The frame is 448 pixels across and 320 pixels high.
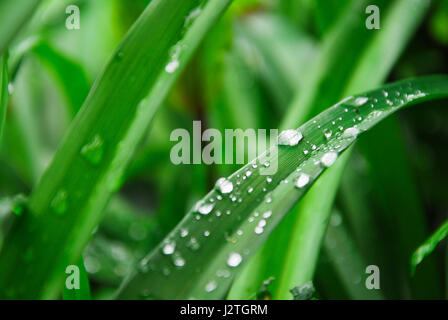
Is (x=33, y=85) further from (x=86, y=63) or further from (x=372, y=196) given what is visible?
(x=372, y=196)

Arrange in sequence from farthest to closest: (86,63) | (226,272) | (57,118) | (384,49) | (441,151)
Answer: (57,118), (86,63), (441,151), (384,49), (226,272)

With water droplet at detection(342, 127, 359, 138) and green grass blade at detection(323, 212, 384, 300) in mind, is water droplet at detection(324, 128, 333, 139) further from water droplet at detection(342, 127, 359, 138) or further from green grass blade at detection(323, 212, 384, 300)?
green grass blade at detection(323, 212, 384, 300)

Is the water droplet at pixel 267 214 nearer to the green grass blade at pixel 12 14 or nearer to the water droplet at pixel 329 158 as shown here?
the water droplet at pixel 329 158

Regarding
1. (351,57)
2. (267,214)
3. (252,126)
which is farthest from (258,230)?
(252,126)

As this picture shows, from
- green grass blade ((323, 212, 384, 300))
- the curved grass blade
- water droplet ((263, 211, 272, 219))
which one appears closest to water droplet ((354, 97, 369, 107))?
the curved grass blade

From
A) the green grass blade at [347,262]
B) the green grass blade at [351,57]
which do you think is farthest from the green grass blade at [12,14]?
the green grass blade at [347,262]

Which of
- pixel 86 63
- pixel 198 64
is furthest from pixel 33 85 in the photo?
pixel 198 64
